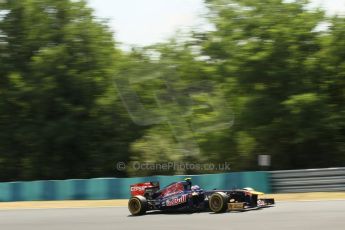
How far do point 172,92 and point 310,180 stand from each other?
12.6m

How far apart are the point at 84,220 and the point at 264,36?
1524cm

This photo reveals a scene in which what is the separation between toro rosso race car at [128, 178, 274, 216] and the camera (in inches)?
486

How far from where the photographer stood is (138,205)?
1337 centimetres

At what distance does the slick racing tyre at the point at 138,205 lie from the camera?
1333 cm

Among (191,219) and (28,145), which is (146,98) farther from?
(191,219)

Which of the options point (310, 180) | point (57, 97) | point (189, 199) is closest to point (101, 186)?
point (310, 180)

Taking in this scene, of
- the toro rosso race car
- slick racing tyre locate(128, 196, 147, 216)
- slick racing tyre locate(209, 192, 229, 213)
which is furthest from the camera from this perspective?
slick racing tyre locate(128, 196, 147, 216)

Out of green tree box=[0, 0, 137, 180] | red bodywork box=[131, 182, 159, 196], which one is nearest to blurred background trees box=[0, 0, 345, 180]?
green tree box=[0, 0, 137, 180]

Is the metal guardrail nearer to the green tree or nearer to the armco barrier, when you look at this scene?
the armco barrier

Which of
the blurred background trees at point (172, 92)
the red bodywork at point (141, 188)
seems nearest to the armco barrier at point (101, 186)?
the red bodywork at point (141, 188)

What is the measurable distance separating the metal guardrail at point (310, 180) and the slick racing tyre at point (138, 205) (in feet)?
21.2

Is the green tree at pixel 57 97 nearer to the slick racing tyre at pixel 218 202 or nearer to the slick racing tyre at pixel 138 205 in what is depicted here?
the slick racing tyre at pixel 138 205

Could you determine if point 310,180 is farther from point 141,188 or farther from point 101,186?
point 101,186

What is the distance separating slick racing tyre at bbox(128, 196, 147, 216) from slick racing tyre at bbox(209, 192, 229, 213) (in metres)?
1.80
